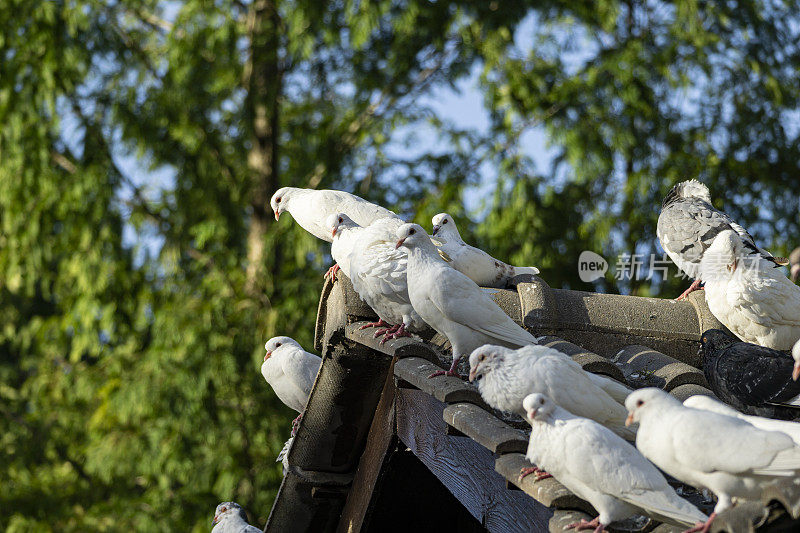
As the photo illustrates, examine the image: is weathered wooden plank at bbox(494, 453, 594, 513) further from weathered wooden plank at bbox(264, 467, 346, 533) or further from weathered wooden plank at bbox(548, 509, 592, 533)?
weathered wooden plank at bbox(264, 467, 346, 533)

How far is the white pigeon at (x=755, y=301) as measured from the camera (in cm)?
359

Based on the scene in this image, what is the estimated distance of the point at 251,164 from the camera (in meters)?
9.91

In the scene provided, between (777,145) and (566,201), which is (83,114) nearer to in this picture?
(566,201)

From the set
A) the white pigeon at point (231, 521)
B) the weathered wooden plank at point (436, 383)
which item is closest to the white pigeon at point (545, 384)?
the weathered wooden plank at point (436, 383)

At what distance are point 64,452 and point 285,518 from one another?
819 cm

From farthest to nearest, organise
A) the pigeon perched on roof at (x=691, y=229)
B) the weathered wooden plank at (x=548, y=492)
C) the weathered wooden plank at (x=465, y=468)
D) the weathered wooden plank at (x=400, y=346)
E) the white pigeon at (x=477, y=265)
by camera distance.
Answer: the pigeon perched on roof at (x=691, y=229) < the white pigeon at (x=477, y=265) < the weathered wooden plank at (x=400, y=346) < the weathered wooden plank at (x=465, y=468) < the weathered wooden plank at (x=548, y=492)

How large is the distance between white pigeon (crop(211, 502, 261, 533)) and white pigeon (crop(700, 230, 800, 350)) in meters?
2.30

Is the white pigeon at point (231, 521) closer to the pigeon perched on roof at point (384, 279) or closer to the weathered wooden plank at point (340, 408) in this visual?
the weathered wooden plank at point (340, 408)

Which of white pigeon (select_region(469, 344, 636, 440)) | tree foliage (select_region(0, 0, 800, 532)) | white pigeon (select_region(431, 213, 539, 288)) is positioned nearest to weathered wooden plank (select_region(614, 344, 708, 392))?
white pigeon (select_region(469, 344, 636, 440))

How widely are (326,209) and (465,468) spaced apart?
76.7 inches

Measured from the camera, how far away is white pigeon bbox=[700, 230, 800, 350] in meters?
3.59

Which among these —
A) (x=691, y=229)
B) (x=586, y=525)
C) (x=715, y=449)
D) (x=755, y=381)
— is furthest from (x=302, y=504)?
(x=691, y=229)

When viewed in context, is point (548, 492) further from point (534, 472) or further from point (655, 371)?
point (655, 371)

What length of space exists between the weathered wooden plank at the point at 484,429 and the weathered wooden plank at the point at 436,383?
1.1 inches
